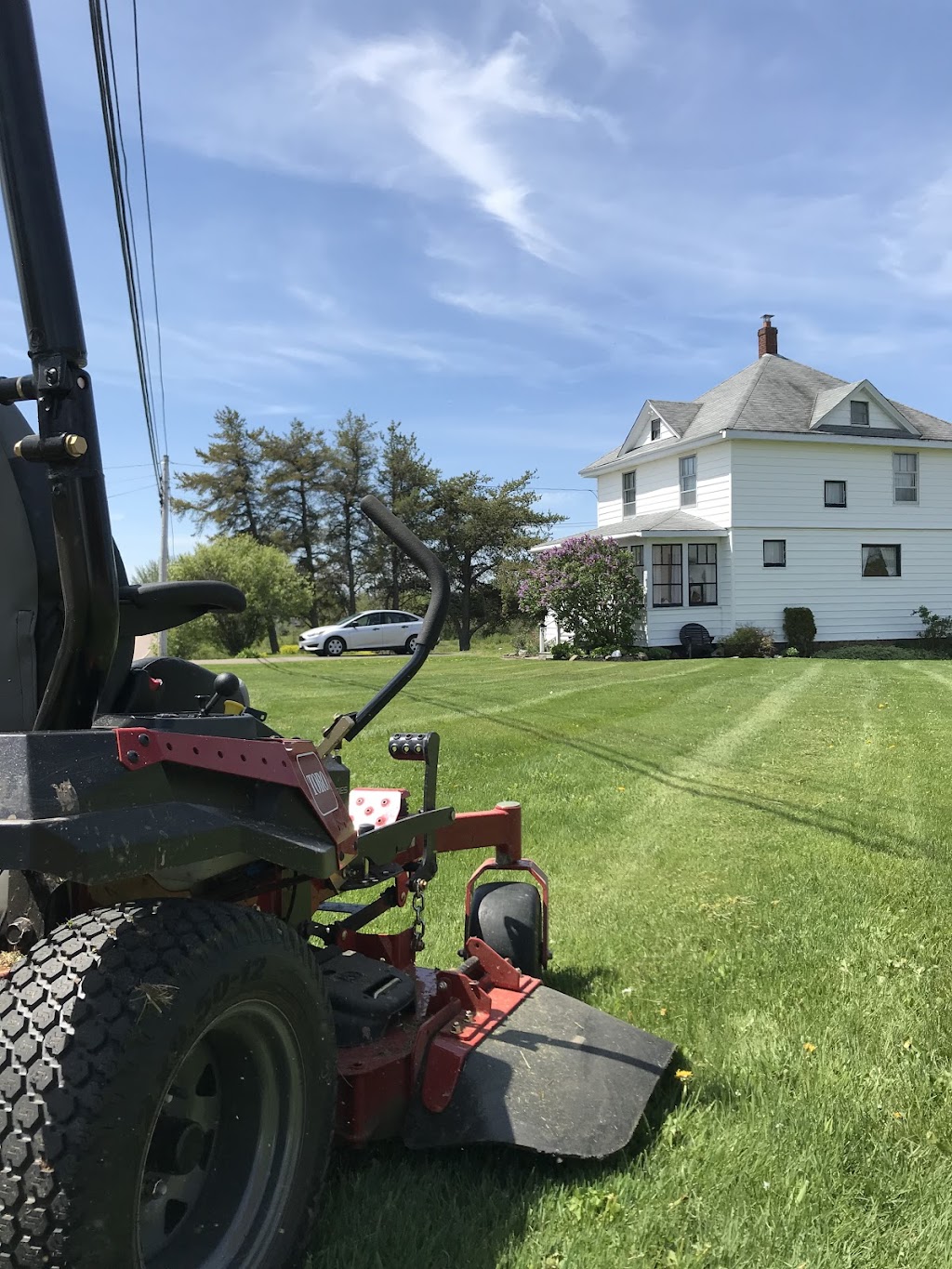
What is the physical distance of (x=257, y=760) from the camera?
1927 millimetres

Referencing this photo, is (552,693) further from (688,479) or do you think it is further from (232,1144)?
(688,479)

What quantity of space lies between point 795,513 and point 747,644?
4227 mm

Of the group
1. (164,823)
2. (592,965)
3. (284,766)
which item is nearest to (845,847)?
(592,965)

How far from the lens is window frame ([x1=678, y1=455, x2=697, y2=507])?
88.8 ft

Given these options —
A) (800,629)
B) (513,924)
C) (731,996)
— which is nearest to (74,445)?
(513,924)

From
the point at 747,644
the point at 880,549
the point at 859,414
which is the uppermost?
the point at 859,414

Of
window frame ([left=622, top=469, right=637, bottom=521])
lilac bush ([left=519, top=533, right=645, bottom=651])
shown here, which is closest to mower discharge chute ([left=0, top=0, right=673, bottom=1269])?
lilac bush ([left=519, top=533, right=645, bottom=651])

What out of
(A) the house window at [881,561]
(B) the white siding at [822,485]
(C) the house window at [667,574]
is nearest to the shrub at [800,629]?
(B) the white siding at [822,485]

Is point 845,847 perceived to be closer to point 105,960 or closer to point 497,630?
point 105,960

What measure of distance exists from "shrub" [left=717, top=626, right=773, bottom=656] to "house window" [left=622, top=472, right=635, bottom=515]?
265 inches

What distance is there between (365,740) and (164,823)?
751cm

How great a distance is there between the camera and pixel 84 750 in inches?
62.2

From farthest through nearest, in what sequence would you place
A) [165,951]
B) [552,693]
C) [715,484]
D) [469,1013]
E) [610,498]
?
[610,498]
[715,484]
[552,693]
[469,1013]
[165,951]

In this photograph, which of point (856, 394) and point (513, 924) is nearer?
point (513, 924)
